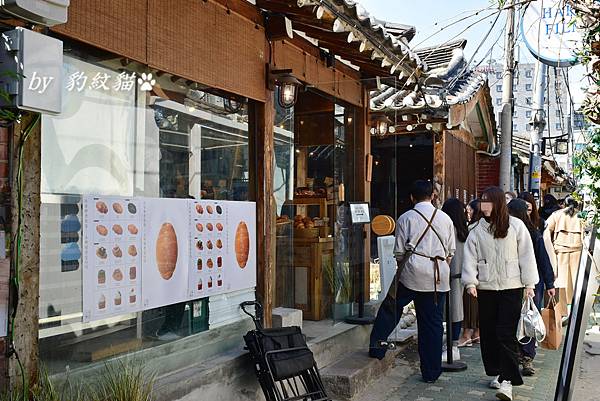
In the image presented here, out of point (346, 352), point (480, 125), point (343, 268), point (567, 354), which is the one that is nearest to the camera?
point (567, 354)

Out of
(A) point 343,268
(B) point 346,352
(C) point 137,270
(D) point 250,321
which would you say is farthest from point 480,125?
(C) point 137,270

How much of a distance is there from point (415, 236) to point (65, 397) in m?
3.95

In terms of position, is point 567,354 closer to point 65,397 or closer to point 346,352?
point 65,397

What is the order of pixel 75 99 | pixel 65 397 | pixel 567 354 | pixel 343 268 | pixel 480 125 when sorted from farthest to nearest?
pixel 480 125 → pixel 343 268 → pixel 75 99 → pixel 65 397 → pixel 567 354

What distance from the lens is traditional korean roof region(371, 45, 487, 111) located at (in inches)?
329

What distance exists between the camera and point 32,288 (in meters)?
3.31

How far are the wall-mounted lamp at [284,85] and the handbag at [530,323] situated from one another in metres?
3.18

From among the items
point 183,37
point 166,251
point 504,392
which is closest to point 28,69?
point 183,37

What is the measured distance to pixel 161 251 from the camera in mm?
4410

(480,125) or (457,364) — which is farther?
(480,125)

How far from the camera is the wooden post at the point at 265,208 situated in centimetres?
568

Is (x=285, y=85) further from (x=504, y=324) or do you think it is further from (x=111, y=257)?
(x=504, y=324)

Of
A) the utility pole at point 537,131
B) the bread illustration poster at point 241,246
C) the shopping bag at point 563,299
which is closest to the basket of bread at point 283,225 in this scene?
the bread illustration poster at point 241,246

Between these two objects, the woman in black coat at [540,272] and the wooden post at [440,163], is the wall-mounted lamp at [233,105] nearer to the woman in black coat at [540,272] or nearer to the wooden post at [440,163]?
the woman in black coat at [540,272]
